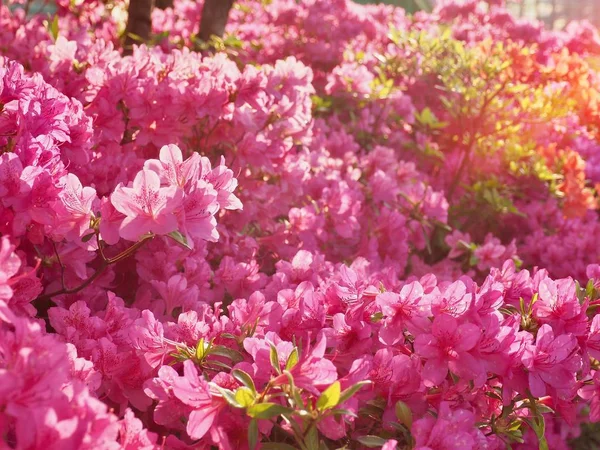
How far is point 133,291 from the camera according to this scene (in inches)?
83.8

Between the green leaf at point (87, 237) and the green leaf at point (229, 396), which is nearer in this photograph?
the green leaf at point (229, 396)

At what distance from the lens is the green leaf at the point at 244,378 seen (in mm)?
1215

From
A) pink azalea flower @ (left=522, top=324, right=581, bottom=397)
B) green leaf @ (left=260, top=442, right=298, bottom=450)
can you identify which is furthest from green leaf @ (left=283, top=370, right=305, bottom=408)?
pink azalea flower @ (left=522, top=324, right=581, bottom=397)

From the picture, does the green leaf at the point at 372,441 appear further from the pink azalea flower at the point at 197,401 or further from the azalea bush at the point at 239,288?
the pink azalea flower at the point at 197,401

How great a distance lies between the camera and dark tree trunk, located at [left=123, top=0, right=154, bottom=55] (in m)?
3.77

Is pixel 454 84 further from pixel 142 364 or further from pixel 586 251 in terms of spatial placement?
pixel 142 364

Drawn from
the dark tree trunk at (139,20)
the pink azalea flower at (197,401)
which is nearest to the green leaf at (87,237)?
the pink azalea flower at (197,401)

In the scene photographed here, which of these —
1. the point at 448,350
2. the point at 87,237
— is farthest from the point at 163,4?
the point at 448,350

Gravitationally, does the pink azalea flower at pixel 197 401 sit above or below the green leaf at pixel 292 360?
below

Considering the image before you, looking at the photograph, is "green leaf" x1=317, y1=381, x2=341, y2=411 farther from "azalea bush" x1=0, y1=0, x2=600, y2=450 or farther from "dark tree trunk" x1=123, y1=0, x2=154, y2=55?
"dark tree trunk" x1=123, y1=0, x2=154, y2=55

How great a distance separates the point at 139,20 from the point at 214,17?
50 centimetres

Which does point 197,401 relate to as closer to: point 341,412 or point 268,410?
point 268,410

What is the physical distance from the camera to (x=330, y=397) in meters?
1.19

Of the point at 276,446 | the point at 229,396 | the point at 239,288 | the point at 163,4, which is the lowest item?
the point at 163,4
